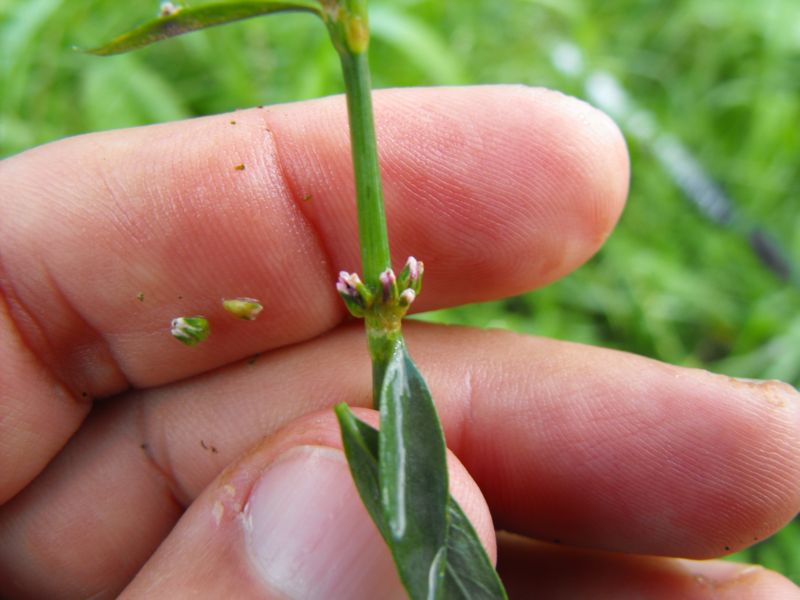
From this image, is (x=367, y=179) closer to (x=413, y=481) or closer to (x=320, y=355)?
(x=413, y=481)

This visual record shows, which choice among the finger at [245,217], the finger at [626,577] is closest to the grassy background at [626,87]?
the finger at [626,577]

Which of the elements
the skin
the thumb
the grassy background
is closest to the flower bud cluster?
the thumb

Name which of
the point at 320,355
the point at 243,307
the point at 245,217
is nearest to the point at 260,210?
the point at 245,217

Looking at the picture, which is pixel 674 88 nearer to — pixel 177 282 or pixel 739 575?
pixel 739 575

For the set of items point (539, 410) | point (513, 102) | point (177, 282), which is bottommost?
point (539, 410)

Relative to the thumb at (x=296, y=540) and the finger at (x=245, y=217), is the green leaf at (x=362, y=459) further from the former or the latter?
the finger at (x=245, y=217)

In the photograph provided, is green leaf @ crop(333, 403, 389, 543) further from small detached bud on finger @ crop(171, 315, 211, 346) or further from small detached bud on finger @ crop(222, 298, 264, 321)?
small detached bud on finger @ crop(171, 315, 211, 346)

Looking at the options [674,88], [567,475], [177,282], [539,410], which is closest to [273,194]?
[177,282]

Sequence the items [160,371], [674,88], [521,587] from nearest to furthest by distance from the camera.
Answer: [160,371] → [521,587] → [674,88]
